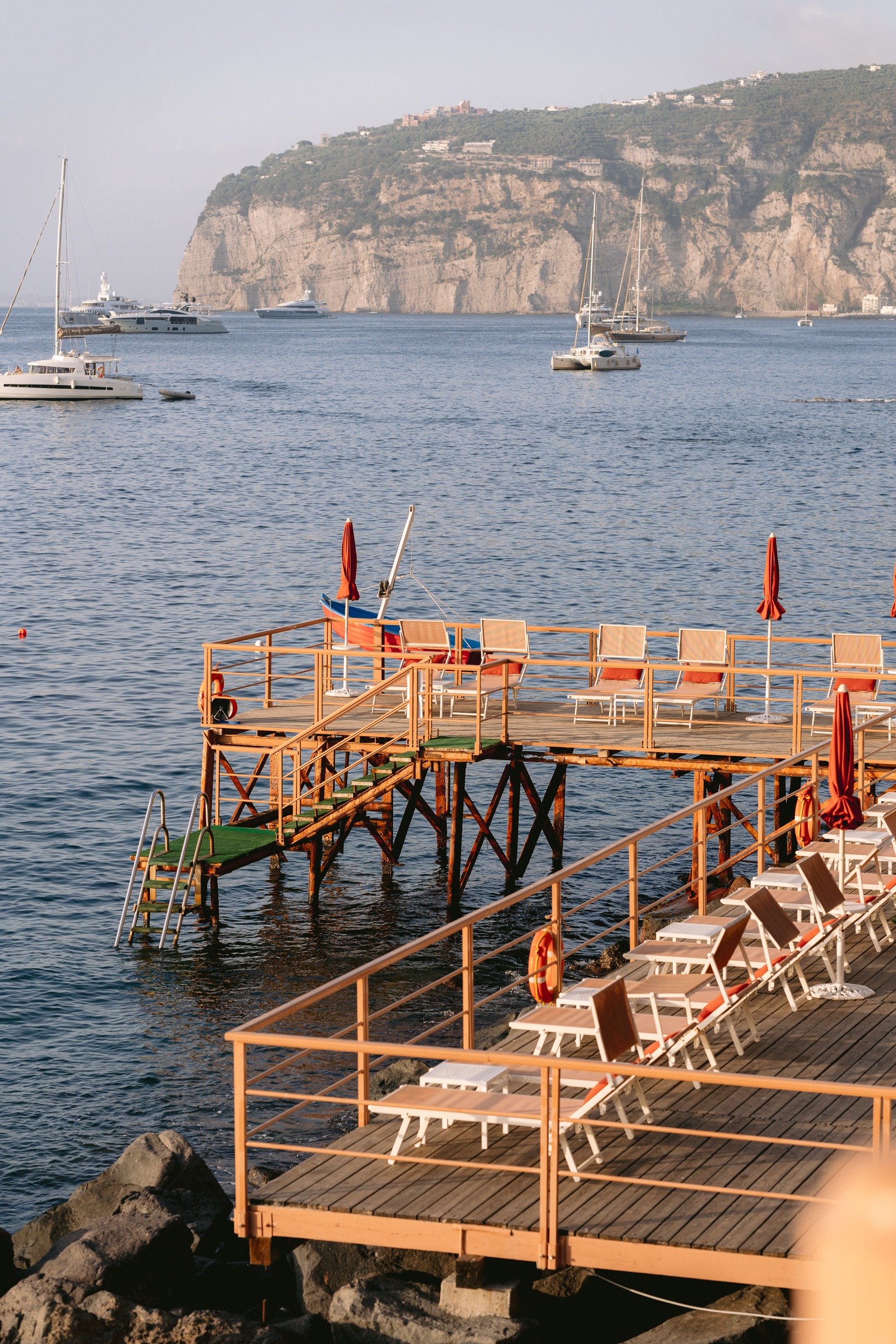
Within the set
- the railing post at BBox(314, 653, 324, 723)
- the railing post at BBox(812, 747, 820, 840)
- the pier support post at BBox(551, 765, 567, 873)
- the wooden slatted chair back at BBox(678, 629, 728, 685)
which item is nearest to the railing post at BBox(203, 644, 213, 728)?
the railing post at BBox(314, 653, 324, 723)

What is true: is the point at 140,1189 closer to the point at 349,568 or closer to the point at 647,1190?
the point at 647,1190

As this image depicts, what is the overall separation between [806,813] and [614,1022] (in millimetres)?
7892

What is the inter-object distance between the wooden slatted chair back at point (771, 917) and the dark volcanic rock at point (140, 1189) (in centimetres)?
443

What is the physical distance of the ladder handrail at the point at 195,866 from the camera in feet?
60.1

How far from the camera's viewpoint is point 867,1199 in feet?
4.29

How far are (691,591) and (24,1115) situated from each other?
103 ft

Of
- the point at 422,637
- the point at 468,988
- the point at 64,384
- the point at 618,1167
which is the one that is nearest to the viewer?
the point at 618,1167

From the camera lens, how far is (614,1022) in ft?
28.8

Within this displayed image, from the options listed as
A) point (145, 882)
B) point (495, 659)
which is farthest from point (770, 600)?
point (145, 882)

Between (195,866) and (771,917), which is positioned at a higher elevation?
(771,917)

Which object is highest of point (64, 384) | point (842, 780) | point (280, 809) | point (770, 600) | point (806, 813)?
point (64, 384)

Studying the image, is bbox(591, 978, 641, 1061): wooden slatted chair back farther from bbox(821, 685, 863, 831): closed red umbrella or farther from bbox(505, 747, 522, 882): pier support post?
bbox(505, 747, 522, 882): pier support post

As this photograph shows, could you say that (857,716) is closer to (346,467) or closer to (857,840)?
(857,840)

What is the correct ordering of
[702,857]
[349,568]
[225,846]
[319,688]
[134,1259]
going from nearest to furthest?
[134,1259], [702,857], [225,846], [319,688], [349,568]
